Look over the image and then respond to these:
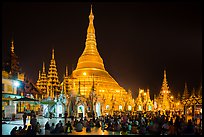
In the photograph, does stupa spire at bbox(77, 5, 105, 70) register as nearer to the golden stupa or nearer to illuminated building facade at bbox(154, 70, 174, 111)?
the golden stupa

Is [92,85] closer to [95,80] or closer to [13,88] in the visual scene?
[95,80]

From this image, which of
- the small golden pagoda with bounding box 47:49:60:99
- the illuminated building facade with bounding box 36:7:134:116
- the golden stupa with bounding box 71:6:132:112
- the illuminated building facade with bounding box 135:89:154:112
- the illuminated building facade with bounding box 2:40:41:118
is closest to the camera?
the illuminated building facade with bounding box 2:40:41:118

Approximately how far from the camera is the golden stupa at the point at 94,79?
4988cm

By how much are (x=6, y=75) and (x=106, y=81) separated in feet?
74.6

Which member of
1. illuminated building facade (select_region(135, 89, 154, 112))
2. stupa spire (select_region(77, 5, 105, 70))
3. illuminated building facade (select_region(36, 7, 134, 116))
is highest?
stupa spire (select_region(77, 5, 105, 70))

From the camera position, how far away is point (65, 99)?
3791 cm

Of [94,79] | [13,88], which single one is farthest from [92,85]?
[13,88]

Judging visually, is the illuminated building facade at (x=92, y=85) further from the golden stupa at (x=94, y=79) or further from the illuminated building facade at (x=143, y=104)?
the illuminated building facade at (x=143, y=104)

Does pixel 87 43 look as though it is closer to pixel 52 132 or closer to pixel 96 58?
pixel 96 58

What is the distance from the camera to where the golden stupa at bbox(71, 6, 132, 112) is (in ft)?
Answer: 164

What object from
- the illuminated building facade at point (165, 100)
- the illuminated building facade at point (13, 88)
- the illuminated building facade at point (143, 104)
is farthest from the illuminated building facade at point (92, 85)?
the illuminated building facade at point (165, 100)

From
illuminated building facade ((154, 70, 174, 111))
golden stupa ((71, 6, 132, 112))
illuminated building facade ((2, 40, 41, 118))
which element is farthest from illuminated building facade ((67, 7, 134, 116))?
illuminated building facade ((154, 70, 174, 111))

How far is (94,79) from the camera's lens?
53.7m

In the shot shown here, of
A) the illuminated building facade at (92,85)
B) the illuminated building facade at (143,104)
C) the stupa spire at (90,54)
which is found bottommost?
the illuminated building facade at (143,104)
